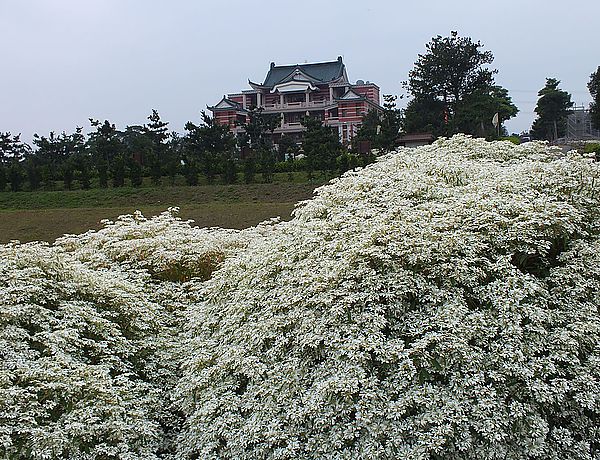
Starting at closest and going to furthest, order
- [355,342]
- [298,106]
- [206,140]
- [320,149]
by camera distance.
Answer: [355,342] < [320,149] < [206,140] < [298,106]

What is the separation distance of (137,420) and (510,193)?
9.06ft

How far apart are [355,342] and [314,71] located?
33.9 metres

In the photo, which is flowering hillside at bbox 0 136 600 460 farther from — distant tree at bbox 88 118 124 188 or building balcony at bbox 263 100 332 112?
building balcony at bbox 263 100 332 112

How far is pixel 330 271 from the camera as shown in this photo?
11.7 ft

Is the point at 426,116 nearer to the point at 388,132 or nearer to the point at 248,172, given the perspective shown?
the point at 388,132

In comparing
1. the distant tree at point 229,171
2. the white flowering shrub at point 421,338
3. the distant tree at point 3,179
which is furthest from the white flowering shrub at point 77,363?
the distant tree at point 3,179

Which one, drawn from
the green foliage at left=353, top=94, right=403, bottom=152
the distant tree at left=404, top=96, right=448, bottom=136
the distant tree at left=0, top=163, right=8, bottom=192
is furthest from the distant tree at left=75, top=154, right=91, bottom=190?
the distant tree at left=404, top=96, right=448, bottom=136

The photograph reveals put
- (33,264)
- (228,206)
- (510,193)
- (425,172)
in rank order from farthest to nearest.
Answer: (228,206), (425,172), (33,264), (510,193)

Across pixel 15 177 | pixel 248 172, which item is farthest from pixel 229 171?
pixel 15 177

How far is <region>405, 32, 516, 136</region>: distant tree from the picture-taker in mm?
19156

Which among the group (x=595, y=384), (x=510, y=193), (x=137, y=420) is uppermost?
(x=510, y=193)

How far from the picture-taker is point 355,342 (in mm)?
3121

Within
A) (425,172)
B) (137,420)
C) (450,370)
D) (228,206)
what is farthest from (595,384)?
A: (228,206)

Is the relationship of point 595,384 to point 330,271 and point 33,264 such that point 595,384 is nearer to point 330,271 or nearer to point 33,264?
point 330,271
